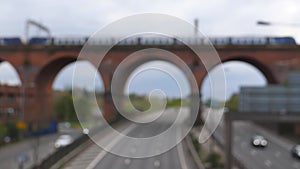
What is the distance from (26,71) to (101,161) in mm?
37293

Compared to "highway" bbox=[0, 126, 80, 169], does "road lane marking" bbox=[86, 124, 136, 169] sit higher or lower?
higher

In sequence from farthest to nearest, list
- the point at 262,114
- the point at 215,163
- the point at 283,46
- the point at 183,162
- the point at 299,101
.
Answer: the point at 283,46 → the point at 183,162 → the point at 215,163 → the point at 262,114 → the point at 299,101

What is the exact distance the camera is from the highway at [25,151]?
132ft

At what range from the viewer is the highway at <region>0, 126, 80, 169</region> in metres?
40.1

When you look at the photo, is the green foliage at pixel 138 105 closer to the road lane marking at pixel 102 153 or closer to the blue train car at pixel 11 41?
the road lane marking at pixel 102 153

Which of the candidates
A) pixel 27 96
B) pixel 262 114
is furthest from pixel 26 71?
pixel 262 114

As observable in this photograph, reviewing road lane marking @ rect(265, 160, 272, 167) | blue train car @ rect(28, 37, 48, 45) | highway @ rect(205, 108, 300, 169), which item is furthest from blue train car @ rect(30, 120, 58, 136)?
road lane marking @ rect(265, 160, 272, 167)

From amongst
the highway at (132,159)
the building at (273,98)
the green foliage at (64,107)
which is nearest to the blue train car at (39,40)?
the highway at (132,159)

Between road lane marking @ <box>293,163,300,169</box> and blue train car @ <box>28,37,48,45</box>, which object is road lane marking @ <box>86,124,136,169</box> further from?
blue train car @ <box>28,37,48,45</box>

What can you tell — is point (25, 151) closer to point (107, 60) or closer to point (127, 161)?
point (127, 161)

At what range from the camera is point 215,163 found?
111ft

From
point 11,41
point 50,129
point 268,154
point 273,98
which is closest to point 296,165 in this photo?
point 268,154

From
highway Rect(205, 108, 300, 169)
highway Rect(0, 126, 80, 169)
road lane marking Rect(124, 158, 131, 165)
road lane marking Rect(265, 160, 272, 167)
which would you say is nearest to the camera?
road lane marking Rect(124, 158, 131, 165)

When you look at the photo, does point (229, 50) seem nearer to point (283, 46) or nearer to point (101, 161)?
point (283, 46)
